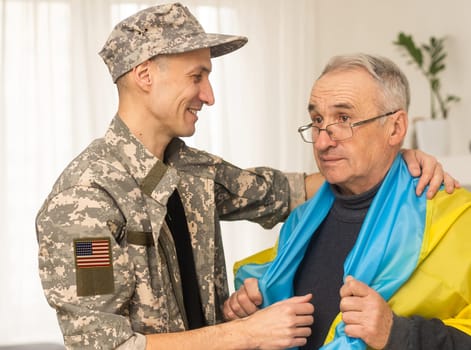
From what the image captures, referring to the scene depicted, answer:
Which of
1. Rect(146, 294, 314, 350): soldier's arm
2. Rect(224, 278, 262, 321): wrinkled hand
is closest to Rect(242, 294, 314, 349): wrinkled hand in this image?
Rect(146, 294, 314, 350): soldier's arm

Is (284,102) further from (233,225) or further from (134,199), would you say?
(134,199)

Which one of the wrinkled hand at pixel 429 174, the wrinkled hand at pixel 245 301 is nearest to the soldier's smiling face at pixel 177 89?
the wrinkled hand at pixel 245 301

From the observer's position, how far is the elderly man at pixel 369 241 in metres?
1.68

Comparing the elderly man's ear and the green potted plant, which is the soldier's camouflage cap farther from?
the green potted plant

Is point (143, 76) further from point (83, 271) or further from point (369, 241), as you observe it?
point (369, 241)

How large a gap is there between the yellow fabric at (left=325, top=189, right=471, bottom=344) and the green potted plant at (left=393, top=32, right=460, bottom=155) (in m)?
2.26

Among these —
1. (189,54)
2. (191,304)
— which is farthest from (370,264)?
(189,54)

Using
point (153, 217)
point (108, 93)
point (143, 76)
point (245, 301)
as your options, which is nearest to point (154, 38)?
point (143, 76)

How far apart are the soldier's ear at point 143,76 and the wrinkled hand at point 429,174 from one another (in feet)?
2.28

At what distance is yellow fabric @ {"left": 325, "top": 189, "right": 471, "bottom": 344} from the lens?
67.2 inches

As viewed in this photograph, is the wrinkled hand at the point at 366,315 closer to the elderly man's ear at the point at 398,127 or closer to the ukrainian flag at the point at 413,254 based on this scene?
the ukrainian flag at the point at 413,254

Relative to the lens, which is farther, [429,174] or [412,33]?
[412,33]

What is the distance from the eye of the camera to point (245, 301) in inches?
81.6

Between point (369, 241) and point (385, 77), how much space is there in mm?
415
